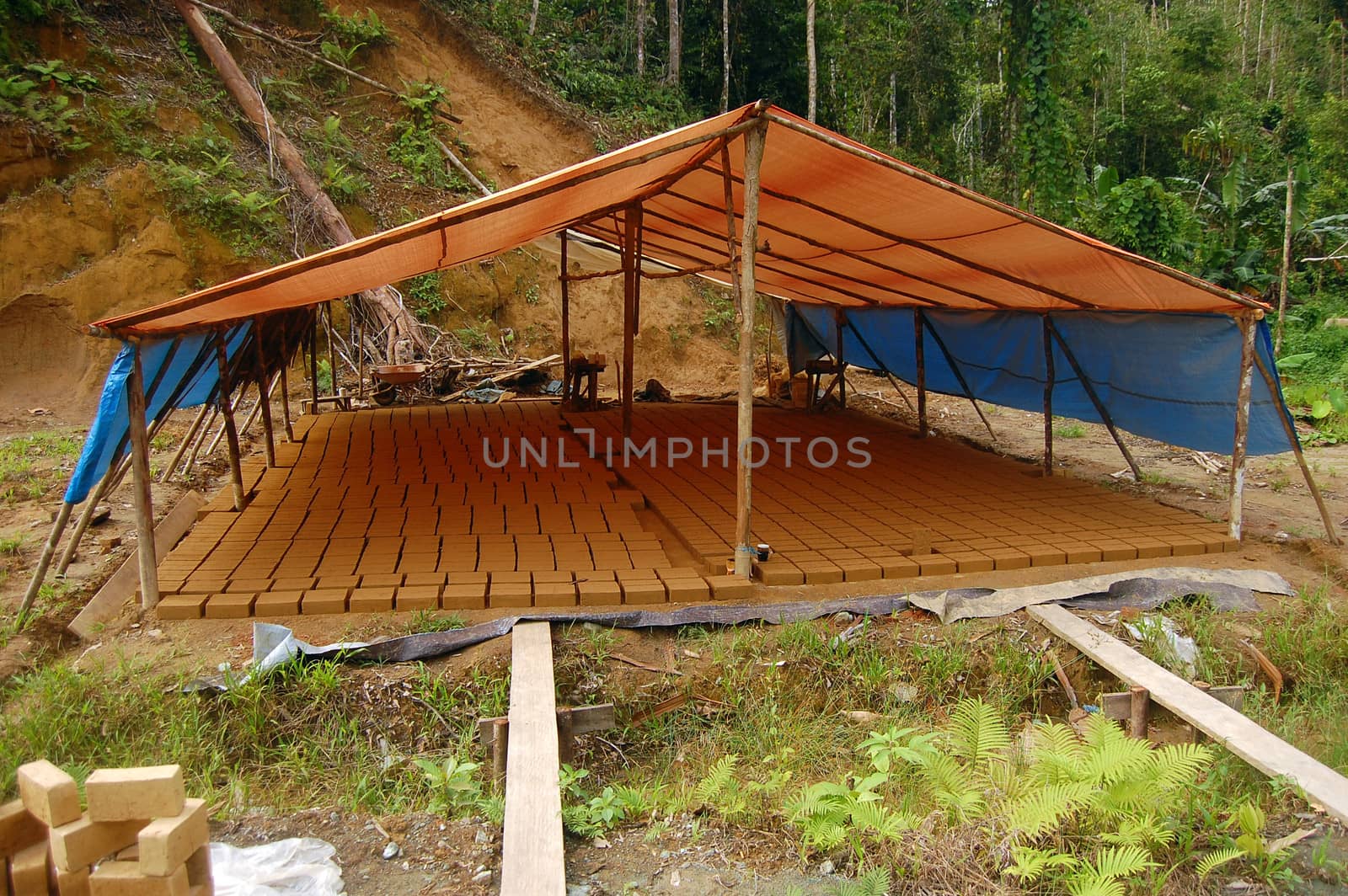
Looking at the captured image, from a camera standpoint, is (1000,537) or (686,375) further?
Result: (686,375)

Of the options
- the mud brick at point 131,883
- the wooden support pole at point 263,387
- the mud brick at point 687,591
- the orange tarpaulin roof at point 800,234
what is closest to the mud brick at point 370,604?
the mud brick at point 687,591

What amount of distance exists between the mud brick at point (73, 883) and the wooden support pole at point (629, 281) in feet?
19.4

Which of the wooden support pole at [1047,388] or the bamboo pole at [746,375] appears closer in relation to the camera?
the bamboo pole at [746,375]

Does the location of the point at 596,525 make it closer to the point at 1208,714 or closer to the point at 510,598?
the point at 510,598

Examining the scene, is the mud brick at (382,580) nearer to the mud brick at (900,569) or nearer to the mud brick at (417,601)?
the mud brick at (417,601)

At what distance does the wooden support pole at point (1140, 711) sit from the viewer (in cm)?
375

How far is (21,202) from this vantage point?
1130cm

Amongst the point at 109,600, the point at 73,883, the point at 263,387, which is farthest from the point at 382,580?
the point at 263,387

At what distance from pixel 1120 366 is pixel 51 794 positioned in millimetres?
6928

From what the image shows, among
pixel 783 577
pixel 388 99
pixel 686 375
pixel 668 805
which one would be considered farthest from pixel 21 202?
pixel 668 805

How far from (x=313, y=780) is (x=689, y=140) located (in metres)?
3.40

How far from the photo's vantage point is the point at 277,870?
2562 millimetres

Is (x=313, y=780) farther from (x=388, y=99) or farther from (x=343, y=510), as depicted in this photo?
(x=388, y=99)

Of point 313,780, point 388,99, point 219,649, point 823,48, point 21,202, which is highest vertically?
point 823,48
